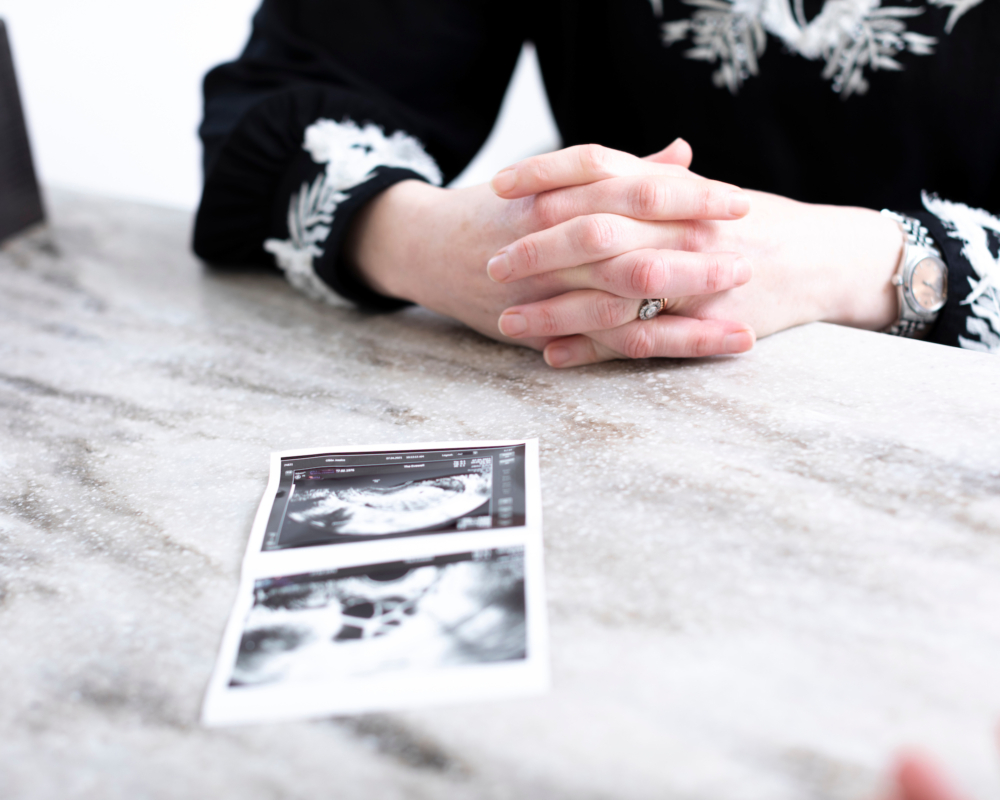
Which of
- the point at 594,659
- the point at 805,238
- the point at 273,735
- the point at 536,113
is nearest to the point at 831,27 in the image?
the point at 805,238

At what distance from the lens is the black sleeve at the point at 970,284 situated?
2.25ft

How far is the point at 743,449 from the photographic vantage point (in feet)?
1.78

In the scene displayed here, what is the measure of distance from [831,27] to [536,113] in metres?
2.10

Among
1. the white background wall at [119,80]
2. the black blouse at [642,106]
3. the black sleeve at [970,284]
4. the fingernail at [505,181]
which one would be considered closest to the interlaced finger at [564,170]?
the fingernail at [505,181]

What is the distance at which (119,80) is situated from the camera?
6.90 ft

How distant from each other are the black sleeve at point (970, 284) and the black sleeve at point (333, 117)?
567 millimetres

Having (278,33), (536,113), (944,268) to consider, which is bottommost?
(536,113)

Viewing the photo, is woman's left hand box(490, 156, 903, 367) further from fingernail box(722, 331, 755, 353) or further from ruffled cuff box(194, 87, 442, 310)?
ruffled cuff box(194, 87, 442, 310)

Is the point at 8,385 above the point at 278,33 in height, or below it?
below

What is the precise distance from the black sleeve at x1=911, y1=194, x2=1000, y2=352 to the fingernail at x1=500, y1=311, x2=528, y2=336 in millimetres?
411

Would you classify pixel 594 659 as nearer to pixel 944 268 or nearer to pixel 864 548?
pixel 864 548

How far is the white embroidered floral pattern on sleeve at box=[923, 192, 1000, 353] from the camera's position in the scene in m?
0.68

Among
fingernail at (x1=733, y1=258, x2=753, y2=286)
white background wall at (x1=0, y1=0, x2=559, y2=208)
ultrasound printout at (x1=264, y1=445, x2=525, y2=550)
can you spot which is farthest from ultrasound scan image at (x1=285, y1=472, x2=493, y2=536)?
white background wall at (x1=0, y1=0, x2=559, y2=208)

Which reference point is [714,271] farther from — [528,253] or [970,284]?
[970,284]
